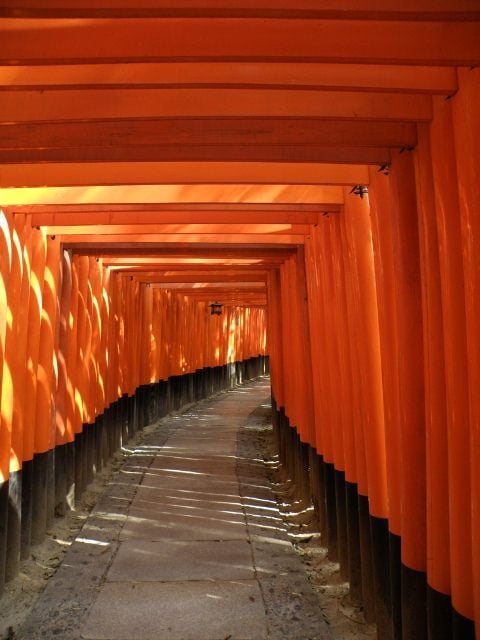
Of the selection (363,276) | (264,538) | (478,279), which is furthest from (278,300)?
(478,279)

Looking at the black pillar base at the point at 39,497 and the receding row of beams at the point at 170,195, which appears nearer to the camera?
the receding row of beams at the point at 170,195

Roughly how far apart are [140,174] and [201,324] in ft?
54.0

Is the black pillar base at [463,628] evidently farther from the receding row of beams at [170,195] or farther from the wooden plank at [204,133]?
the receding row of beams at [170,195]

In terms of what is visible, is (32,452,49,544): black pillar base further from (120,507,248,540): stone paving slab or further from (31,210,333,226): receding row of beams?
(31,210,333,226): receding row of beams

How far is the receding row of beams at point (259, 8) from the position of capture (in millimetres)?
2006

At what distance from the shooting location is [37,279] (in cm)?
580

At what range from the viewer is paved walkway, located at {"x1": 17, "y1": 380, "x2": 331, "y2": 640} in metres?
4.15

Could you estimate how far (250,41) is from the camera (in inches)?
92.0

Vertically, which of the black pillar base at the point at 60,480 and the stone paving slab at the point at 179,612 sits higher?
the black pillar base at the point at 60,480

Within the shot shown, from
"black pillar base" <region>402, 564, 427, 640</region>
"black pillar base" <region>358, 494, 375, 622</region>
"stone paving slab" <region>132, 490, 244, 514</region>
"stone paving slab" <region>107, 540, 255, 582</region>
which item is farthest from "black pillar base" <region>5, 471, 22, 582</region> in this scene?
"black pillar base" <region>402, 564, 427, 640</region>

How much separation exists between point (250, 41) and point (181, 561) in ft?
15.4

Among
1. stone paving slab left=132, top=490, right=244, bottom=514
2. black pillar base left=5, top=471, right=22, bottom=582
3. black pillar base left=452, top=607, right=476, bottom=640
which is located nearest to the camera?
black pillar base left=452, top=607, right=476, bottom=640

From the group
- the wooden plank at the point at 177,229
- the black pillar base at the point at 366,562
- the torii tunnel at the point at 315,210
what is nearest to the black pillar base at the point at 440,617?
the torii tunnel at the point at 315,210

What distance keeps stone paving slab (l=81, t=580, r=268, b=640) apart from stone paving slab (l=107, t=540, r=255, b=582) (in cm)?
15
